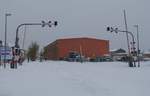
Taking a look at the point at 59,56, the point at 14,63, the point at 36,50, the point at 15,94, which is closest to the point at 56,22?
the point at 14,63

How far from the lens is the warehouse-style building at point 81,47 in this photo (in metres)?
152

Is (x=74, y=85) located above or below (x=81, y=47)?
below

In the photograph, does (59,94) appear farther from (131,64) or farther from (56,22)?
(131,64)

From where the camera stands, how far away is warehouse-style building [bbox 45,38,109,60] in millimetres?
152438

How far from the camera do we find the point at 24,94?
12156mm

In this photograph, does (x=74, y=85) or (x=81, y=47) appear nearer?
(x=74, y=85)

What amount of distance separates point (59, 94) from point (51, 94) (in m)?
0.25

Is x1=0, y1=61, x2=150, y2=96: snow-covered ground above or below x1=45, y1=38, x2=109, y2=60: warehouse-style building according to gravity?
below

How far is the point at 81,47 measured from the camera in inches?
5969

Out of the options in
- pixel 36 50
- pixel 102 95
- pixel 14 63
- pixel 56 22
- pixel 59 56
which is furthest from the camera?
pixel 59 56

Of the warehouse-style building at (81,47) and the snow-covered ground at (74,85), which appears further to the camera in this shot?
the warehouse-style building at (81,47)

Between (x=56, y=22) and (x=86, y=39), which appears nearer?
(x=56, y=22)

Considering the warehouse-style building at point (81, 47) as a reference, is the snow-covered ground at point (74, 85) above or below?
below

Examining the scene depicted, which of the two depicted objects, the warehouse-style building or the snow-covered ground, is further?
the warehouse-style building
